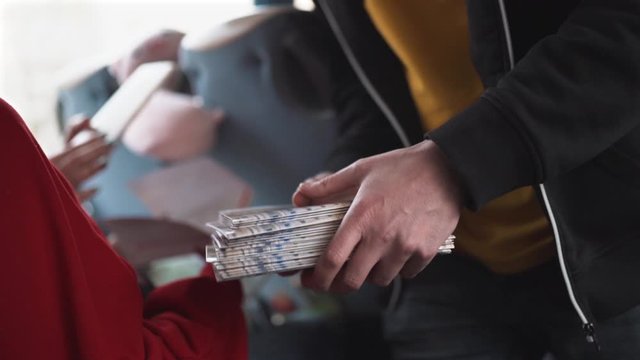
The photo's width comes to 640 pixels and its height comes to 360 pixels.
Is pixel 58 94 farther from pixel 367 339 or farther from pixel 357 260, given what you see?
pixel 357 260

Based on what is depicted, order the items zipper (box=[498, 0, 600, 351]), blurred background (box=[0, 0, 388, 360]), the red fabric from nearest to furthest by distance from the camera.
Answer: the red fabric < zipper (box=[498, 0, 600, 351]) < blurred background (box=[0, 0, 388, 360])

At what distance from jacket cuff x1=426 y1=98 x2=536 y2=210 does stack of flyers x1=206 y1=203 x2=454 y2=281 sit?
0.10m

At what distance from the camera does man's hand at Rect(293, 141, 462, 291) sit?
1.83 feet

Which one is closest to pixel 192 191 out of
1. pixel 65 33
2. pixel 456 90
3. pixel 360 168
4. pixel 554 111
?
pixel 65 33

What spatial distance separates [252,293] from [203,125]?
0.33 meters

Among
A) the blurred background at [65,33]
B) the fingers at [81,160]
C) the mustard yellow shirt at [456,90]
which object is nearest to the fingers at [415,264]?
the mustard yellow shirt at [456,90]

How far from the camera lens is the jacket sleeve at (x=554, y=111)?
1.81ft

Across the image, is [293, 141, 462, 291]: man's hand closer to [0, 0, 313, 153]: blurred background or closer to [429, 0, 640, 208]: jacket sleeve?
[429, 0, 640, 208]: jacket sleeve

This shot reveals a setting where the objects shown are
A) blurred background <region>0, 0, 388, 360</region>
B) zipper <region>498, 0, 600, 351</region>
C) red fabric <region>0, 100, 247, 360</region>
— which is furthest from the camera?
blurred background <region>0, 0, 388, 360</region>

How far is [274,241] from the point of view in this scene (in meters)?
0.56

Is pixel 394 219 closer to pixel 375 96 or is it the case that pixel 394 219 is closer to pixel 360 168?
pixel 360 168

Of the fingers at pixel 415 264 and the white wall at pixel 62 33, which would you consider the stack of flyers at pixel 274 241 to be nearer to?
the fingers at pixel 415 264

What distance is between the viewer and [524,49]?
0.65 metres

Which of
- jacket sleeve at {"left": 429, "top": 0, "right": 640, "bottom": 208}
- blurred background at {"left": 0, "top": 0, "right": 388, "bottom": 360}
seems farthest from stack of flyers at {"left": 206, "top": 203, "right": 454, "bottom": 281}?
blurred background at {"left": 0, "top": 0, "right": 388, "bottom": 360}
